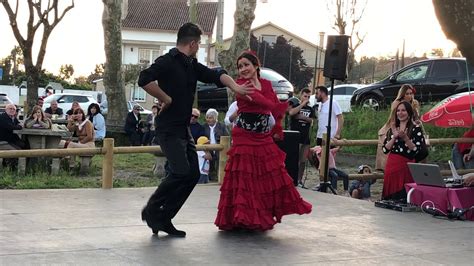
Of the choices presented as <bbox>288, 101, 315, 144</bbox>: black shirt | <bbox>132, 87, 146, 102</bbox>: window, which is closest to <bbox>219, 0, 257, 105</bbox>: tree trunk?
<bbox>288, 101, 315, 144</bbox>: black shirt

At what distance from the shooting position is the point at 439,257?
23.7ft

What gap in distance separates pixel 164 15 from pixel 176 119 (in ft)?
202

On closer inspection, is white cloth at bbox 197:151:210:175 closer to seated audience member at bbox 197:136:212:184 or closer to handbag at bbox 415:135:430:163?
seated audience member at bbox 197:136:212:184

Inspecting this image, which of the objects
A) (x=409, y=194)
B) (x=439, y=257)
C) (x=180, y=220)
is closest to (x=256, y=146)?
(x=180, y=220)

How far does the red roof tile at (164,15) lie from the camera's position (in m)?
65.6

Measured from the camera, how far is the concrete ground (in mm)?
6703

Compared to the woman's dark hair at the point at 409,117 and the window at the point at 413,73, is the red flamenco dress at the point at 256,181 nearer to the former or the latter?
the woman's dark hair at the point at 409,117

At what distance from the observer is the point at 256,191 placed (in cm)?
787

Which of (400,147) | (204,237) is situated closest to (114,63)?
(400,147)

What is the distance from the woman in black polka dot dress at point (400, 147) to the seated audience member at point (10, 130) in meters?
7.20

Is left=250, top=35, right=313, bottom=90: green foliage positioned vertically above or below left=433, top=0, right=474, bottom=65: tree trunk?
above

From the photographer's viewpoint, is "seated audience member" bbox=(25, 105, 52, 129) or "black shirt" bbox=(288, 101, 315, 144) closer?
"black shirt" bbox=(288, 101, 315, 144)

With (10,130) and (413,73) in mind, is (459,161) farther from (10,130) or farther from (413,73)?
(413,73)

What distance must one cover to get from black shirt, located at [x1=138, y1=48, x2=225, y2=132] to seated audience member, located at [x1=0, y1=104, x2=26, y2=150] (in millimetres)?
7736
